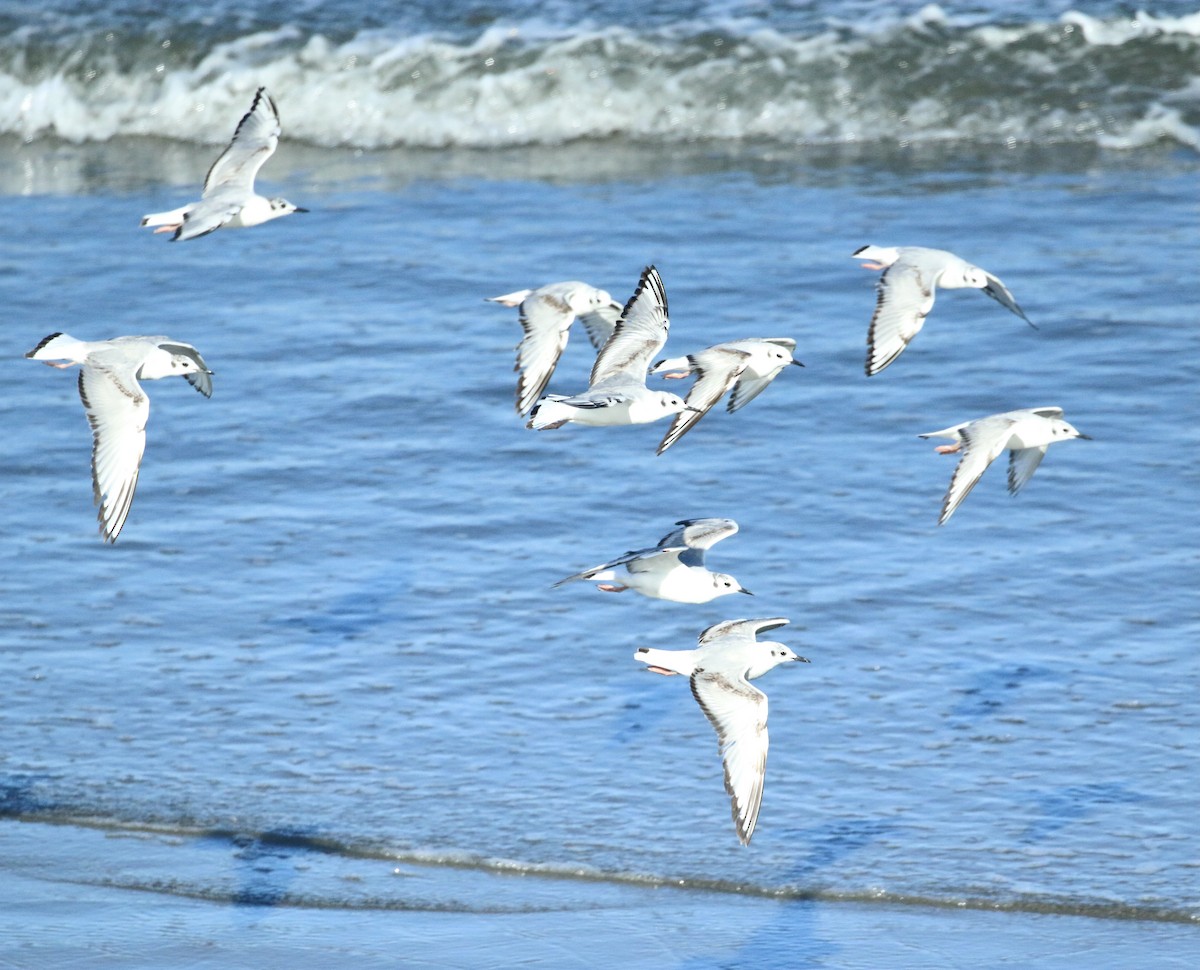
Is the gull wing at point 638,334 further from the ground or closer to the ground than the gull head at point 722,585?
further from the ground

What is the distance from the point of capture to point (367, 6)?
21.2 m

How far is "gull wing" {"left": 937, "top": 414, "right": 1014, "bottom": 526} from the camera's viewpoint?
9383mm

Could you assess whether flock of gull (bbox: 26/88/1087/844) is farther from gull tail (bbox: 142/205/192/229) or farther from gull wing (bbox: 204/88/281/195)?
gull wing (bbox: 204/88/281/195)

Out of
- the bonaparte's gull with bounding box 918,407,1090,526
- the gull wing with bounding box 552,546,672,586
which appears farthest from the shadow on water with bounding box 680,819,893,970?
the bonaparte's gull with bounding box 918,407,1090,526

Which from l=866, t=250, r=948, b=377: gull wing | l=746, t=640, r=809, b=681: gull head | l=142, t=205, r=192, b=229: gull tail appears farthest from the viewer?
l=142, t=205, r=192, b=229: gull tail

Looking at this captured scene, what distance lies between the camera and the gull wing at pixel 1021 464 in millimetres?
10184

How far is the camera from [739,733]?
7848 millimetres

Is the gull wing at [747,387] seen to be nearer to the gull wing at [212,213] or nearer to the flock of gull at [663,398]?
the flock of gull at [663,398]

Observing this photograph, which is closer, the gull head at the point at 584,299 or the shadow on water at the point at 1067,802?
the shadow on water at the point at 1067,802

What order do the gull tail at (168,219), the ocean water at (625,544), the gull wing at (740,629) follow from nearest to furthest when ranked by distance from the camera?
1. the ocean water at (625,544)
2. the gull wing at (740,629)
3. the gull tail at (168,219)

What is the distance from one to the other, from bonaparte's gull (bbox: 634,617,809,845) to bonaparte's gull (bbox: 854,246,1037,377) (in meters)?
1.66

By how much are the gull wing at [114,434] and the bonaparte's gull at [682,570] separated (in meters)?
2.09

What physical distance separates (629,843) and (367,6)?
15038 millimetres

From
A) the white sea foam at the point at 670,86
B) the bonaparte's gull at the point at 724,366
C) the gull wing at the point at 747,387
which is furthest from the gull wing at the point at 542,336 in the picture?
the white sea foam at the point at 670,86
